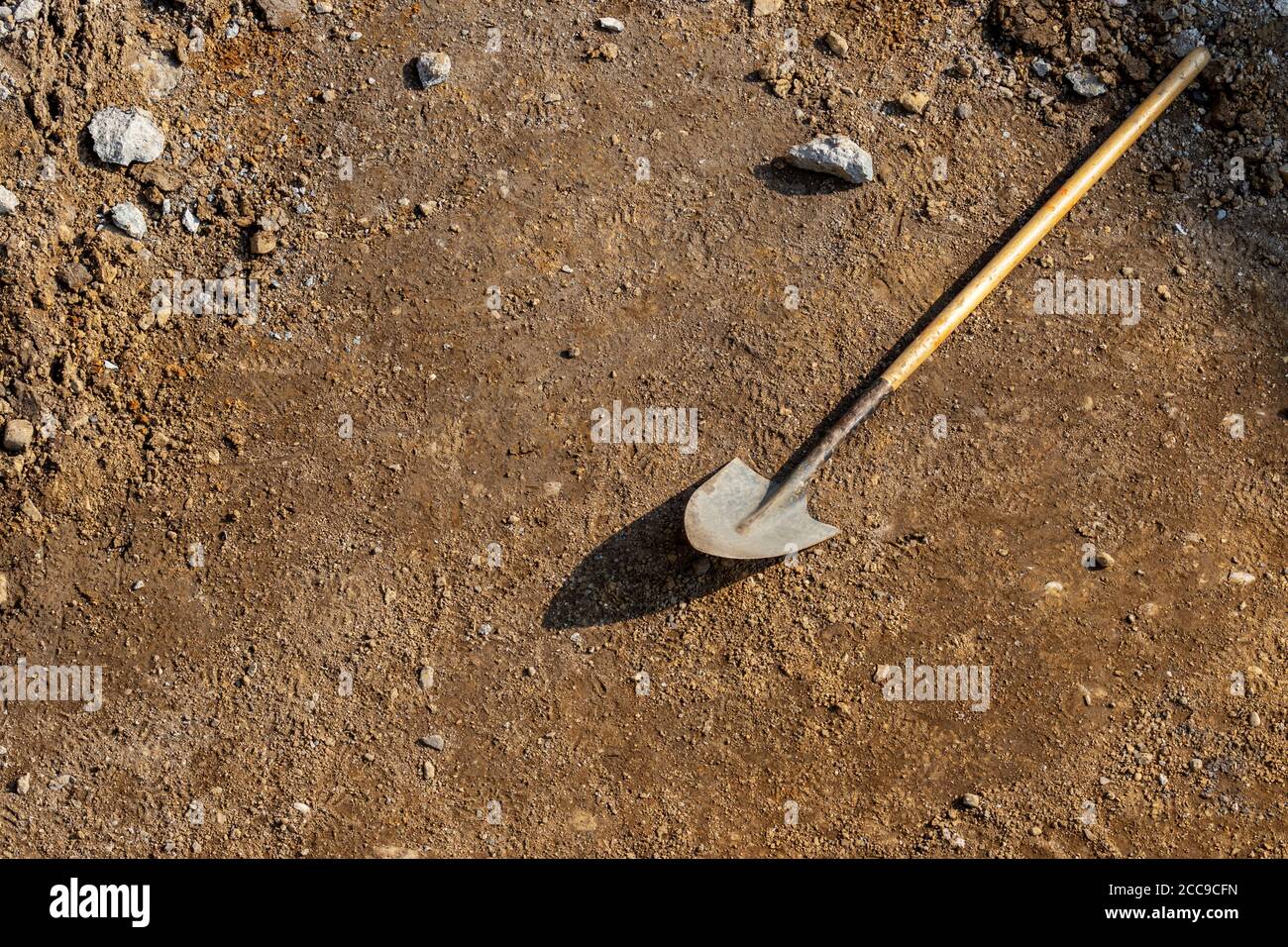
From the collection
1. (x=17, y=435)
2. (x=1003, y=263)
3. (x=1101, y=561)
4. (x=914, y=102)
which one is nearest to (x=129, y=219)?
(x=17, y=435)

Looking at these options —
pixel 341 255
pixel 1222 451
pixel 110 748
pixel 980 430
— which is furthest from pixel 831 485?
pixel 110 748

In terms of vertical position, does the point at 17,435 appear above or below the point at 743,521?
above

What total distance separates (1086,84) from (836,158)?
144cm

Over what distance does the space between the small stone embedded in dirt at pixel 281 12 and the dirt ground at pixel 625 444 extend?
1.1 inches

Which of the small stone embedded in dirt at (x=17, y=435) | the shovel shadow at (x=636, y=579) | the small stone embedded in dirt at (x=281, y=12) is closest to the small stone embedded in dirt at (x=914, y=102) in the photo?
the shovel shadow at (x=636, y=579)

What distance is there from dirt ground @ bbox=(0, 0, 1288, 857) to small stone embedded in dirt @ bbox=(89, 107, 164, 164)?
89 millimetres

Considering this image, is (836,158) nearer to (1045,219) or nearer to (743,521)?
(1045,219)

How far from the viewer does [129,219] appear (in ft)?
17.5

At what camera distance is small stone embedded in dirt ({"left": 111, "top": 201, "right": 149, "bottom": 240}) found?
17.5 feet

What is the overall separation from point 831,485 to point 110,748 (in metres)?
3.81

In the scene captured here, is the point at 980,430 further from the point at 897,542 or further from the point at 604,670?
the point at 604,670

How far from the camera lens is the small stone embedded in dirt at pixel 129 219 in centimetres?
532

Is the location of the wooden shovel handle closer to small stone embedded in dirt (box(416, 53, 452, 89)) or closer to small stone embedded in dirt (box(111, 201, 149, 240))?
small stone embedded in dirt (box(416, 53, 452, 89))

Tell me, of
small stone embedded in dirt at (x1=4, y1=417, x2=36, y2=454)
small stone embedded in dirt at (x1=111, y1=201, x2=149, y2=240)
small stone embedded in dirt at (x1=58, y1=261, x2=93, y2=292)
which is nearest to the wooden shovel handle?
small stone embedded in dirt at (x1=111, y1=201, x2=149, y2=240)
